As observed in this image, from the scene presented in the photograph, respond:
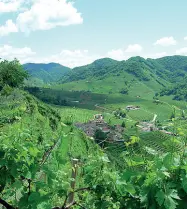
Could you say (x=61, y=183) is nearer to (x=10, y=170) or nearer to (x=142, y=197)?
(x=10, y=170)

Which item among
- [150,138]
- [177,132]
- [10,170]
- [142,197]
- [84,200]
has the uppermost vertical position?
[177,132]

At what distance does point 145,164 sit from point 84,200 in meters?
1.15

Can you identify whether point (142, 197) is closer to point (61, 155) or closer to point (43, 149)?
point (61, 155)

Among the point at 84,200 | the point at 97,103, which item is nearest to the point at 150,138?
the point at 84,200

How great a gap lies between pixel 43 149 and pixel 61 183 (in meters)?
0.49

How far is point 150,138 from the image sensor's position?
76438mm

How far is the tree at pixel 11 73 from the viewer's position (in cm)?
5637

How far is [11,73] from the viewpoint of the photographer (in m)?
56.8

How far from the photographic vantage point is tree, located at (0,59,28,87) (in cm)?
5637

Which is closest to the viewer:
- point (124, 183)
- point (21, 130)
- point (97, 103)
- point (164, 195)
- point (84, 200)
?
point (164, 195)

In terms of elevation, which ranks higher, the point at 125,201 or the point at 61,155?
the point at 61,155

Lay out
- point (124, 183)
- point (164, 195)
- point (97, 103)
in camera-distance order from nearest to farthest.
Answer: point (164, 195) < point (124, 183) < point (97, 103)

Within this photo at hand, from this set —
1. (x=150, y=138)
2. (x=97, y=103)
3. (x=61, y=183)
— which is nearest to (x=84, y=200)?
(x=61, y=183)

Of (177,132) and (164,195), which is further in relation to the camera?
(177,132)
